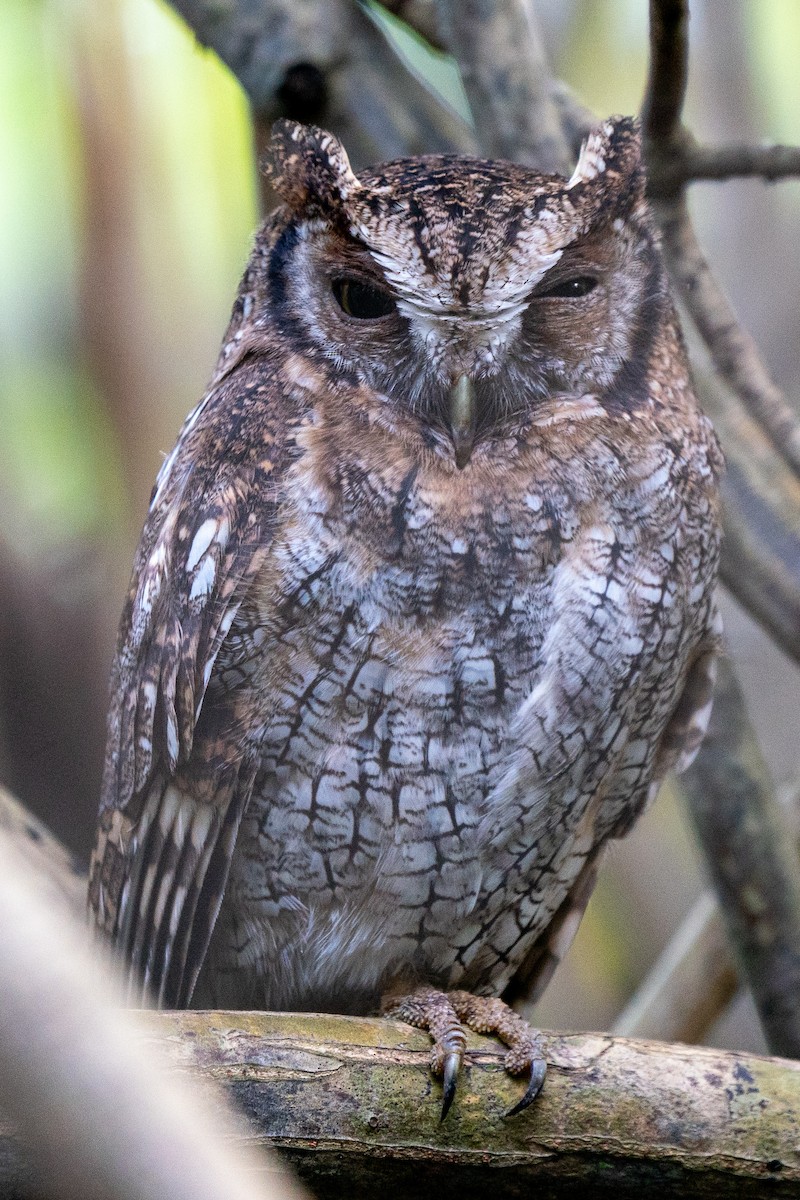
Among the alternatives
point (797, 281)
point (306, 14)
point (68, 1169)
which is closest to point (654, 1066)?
point (68, 1169)

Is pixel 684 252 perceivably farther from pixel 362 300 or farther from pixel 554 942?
pixel 554 942

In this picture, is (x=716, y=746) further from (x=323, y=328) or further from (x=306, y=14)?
(x=306, y=14)

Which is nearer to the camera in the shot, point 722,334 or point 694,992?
point 722,334

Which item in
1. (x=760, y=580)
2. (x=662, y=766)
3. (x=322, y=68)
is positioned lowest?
Result: (x=662, y=766)

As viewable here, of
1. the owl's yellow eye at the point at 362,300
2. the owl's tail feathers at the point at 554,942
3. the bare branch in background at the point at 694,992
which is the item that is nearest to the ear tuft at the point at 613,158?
the owl's yellow eye at the point at 362,300

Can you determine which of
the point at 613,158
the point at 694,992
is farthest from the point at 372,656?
the point at 694,992

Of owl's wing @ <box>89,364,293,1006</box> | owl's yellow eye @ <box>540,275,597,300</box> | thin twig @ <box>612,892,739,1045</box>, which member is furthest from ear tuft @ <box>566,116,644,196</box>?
thin twig @ <box>612,892,739,1045</box>
